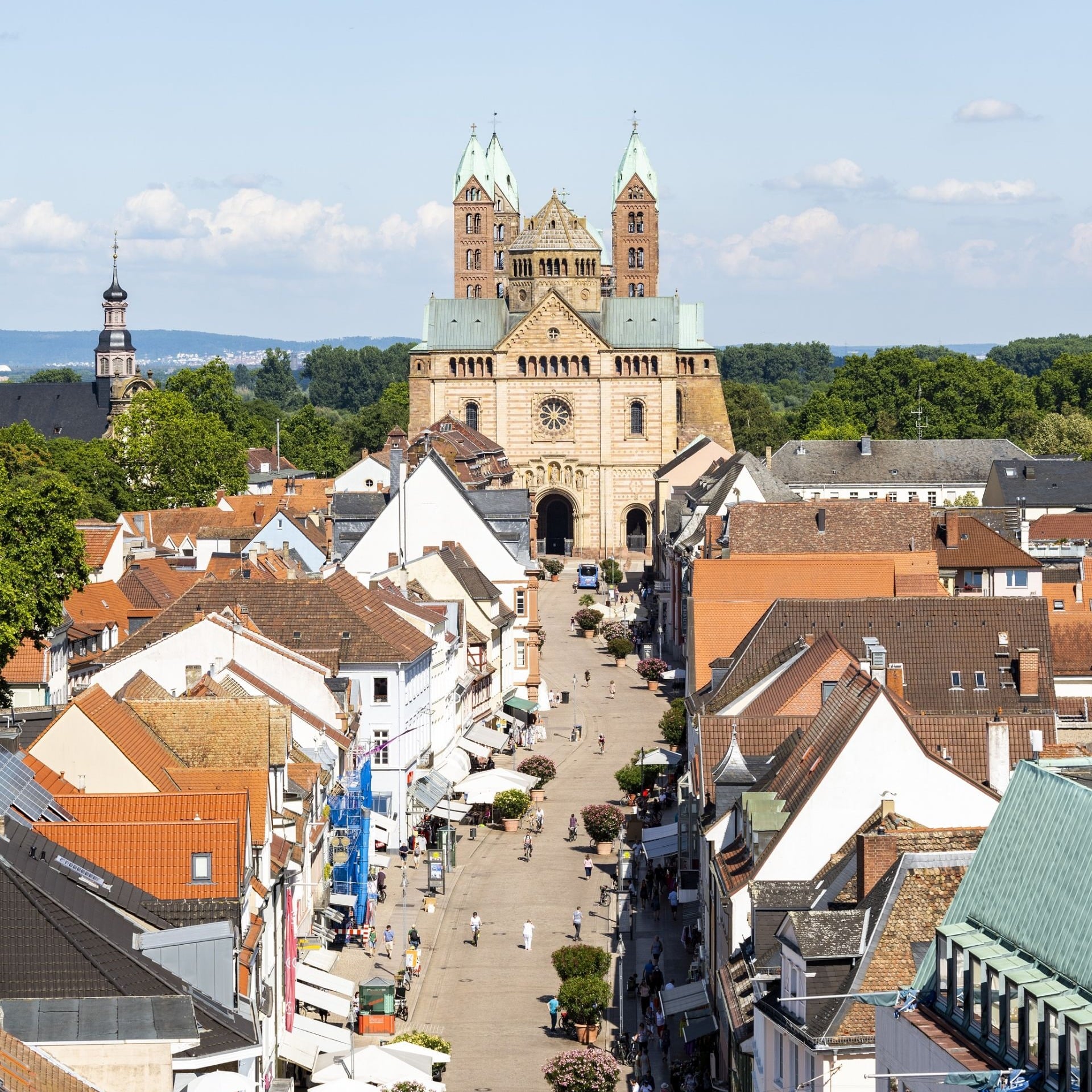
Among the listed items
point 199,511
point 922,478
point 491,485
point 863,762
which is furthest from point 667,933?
point 922,478

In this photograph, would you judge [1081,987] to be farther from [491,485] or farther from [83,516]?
[491,485]

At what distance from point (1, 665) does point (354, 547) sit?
74.7ft

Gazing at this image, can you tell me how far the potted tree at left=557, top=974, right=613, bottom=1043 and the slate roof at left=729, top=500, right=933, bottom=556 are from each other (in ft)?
126

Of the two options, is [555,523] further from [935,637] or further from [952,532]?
[935,637]

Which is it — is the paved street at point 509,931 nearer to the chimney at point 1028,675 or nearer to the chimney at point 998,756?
the chimney at point 998,756

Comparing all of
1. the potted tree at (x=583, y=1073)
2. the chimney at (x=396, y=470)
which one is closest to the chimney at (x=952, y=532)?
the chimney at (x=396, y=470)

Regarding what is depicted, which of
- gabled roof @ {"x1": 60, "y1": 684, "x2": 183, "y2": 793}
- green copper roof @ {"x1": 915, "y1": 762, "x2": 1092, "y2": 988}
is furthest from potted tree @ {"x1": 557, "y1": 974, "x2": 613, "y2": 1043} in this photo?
green copper roof @ {"x1": 915, "y1": 762, "x2": 1092, "y2": 988}

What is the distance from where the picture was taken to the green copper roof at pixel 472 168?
193625mm

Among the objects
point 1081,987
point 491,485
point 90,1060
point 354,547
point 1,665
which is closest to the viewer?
point 1081,987

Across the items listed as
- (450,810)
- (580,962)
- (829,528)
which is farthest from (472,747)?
(580,962)

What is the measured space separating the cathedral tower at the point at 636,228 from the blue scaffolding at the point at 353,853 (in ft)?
457

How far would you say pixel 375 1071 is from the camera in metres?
40.8

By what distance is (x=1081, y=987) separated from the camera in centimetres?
2197

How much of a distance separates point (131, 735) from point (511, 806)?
25.3 metres
